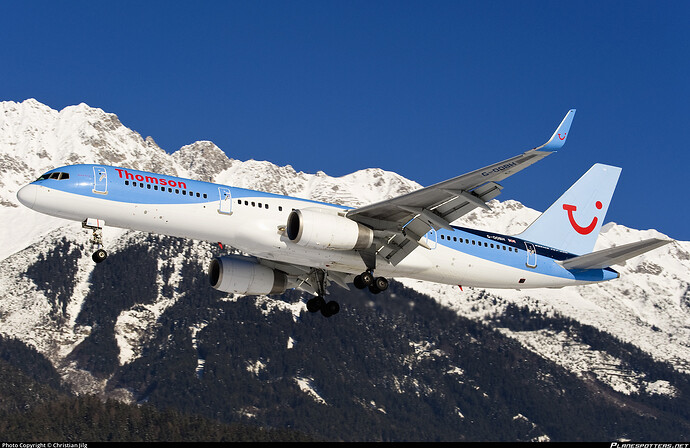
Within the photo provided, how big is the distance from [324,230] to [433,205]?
5.23 meters

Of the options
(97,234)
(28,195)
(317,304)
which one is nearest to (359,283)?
(317,304)

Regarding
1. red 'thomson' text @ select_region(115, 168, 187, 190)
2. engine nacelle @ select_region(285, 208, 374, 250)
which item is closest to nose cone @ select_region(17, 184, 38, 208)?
red 'thomson' text @ select_region(115, 168, 187, 190)

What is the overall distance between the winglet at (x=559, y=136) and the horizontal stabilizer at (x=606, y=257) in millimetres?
7715

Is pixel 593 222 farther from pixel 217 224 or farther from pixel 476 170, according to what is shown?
pixel 217 224

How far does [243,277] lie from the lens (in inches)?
1804

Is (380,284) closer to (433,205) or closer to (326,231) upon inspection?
(326,231)

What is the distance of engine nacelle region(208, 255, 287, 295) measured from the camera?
1799 inches

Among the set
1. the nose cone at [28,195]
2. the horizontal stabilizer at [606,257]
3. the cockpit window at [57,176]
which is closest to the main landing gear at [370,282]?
the horizontal stabilizer at [606,257]

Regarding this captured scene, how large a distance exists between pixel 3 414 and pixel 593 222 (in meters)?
167

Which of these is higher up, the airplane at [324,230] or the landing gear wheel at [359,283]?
the airplane at [324,230]

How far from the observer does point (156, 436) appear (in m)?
164

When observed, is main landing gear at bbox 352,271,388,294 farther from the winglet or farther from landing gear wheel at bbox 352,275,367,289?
the winglet

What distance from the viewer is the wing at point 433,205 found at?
3556cm

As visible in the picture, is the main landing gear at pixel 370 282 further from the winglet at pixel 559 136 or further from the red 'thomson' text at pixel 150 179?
the winglet at pixel 559 136
